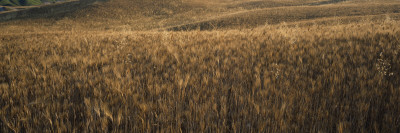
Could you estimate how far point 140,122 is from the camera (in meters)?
1.42

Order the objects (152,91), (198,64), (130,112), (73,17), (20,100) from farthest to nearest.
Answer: (73,17) < (198,64) < (152,91) < (20,100) < (130,112)

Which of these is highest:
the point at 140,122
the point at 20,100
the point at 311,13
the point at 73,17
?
the point at 73,17

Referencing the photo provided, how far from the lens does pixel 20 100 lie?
5.72 feet

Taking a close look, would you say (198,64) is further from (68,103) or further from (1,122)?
(1,122)

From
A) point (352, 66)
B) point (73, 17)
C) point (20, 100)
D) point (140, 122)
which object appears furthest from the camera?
point (73, 17)

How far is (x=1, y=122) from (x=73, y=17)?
2723 cm

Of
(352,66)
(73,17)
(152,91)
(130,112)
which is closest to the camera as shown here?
(130,112)

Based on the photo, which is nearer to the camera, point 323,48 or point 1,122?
point 1,122

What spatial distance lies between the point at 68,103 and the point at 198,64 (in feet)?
5.32

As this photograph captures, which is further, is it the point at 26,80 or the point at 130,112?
the point at 26,80

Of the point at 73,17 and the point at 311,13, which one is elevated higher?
the point at 73,17

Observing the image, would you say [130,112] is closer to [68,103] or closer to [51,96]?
[68,103]

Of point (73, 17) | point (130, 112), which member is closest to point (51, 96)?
point (130, 112)

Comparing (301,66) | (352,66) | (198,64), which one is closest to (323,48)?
(352,66)
